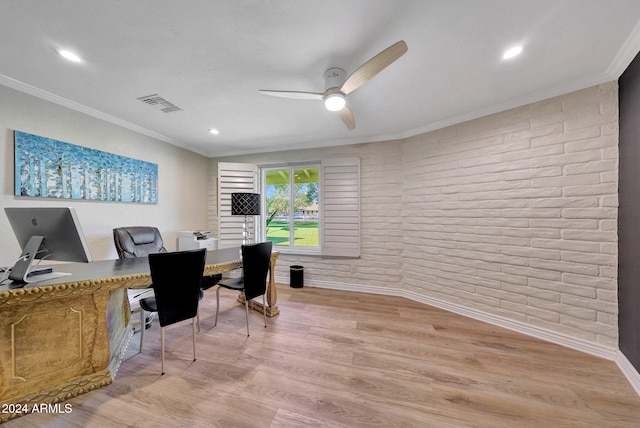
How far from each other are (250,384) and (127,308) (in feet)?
4.93

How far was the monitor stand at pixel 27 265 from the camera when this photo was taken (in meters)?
1.31

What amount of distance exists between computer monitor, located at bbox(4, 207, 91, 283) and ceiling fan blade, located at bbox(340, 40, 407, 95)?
6.70 feet

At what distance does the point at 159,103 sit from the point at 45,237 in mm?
1713

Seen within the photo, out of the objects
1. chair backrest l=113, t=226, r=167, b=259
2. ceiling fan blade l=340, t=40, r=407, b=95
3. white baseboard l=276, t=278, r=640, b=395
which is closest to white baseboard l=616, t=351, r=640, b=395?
white baseboard l=276, t=278, r=640, b=395

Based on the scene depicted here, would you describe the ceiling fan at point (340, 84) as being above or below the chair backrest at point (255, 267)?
above

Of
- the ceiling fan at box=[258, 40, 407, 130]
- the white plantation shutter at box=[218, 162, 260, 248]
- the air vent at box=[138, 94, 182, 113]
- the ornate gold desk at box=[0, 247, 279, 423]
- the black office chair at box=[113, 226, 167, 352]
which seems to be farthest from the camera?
the white plantation shutter at box=[218, 162, 260, 248]

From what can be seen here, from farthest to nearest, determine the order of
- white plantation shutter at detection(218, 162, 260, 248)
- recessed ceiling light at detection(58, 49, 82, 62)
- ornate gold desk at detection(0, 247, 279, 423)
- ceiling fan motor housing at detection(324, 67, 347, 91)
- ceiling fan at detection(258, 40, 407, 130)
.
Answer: white plantation shutter at detection(218, 162, 260, 248) → ceiling fan motor housing at detection(324, 67, 347, 91) → recessed ceiling light at detection(58, 49, 82, 62) → ceiling fan at detection(258, 40, 407, 130) → ornate gold desk at detection(0, 247, 279, 423)

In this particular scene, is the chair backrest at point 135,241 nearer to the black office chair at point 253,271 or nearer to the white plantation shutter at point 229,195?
the white plantation shutter at point 229,195

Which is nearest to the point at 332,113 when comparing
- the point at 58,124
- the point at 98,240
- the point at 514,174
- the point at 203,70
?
the point at 203,70

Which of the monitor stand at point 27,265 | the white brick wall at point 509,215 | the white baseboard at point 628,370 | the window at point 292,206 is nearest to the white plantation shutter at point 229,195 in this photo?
the window at point 292,206

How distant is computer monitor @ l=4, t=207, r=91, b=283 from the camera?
1.31 metres

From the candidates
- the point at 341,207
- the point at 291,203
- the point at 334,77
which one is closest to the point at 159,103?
the point at 334,77

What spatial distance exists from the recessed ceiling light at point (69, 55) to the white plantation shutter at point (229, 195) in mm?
2146

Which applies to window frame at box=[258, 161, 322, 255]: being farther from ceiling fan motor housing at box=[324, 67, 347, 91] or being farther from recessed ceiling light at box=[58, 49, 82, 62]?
recessed ceiling light at box=[58, 49, 82, 62]
